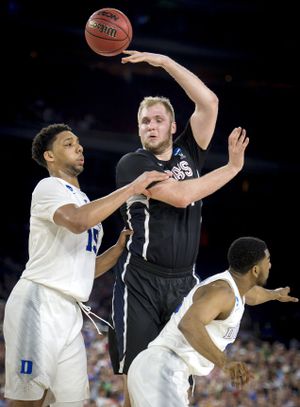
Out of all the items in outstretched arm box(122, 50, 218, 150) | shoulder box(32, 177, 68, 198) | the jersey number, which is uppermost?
outstretched arm box(122, 50, 218, 150)

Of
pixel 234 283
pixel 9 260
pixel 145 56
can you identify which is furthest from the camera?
pixel 9 260

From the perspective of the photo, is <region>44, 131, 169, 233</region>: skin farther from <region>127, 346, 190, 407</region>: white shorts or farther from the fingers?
<region>127, 346, 190, 407</region>: white shorts

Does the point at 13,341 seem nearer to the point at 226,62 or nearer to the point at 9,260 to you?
the point at 9,260

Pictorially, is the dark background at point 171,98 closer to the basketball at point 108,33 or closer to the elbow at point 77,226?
the basketball at point 108,33

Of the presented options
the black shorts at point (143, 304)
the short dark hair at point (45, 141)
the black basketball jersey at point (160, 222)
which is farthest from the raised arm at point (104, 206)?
the short dark hair at point (45, 141)

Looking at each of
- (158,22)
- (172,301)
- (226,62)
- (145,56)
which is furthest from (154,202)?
(158,22)

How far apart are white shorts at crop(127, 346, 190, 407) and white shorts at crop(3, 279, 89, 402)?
42 centimetres

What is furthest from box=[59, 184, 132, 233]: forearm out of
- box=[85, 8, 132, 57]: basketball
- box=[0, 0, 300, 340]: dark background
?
box=[0, 0, 300, 340]: dark background

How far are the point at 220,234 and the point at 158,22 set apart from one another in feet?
22.5

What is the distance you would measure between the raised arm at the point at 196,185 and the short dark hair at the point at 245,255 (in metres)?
0.39

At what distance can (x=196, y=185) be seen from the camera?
4355 mm

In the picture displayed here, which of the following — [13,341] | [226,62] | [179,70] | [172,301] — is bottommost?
[13,341]

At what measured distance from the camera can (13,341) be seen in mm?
4293

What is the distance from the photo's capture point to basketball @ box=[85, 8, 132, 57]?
4961 mm
